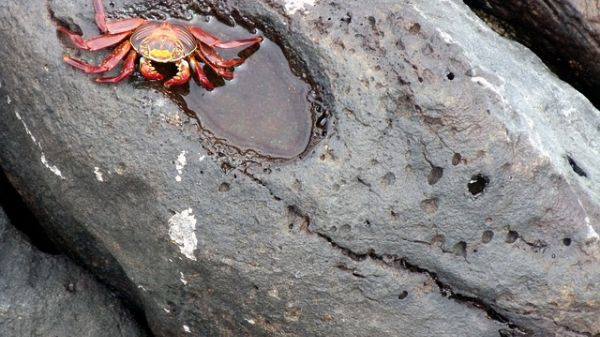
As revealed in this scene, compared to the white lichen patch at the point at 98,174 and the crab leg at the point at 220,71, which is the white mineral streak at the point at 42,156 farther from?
the crab leg at the point at 220,71

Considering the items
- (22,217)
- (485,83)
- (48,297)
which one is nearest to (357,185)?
(485,83)

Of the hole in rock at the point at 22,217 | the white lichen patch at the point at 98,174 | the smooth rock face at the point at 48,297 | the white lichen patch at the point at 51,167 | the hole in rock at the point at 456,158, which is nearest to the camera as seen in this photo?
the hole in rock at the point at 456,158

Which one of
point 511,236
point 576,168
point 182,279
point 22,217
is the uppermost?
point 576,168

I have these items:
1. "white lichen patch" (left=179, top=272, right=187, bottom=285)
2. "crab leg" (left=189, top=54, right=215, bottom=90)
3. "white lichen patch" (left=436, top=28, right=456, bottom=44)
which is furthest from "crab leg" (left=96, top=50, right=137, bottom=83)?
"white lichen patch" (left=436, top=28, right=456, bottom=44)

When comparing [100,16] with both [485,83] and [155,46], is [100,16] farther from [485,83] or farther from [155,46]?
[485,83]

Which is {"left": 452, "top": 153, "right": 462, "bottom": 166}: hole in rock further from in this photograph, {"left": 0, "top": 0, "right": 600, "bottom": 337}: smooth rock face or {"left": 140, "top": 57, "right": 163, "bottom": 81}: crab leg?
{"left": 140, "top": 57, "right": 163, "bottom": 81}: crab leg

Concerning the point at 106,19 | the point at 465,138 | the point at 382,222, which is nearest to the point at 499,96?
the point at 465,138

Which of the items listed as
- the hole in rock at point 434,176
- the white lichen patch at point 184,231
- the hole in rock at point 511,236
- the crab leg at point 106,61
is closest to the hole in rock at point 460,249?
the hole in rock at point 511,236
